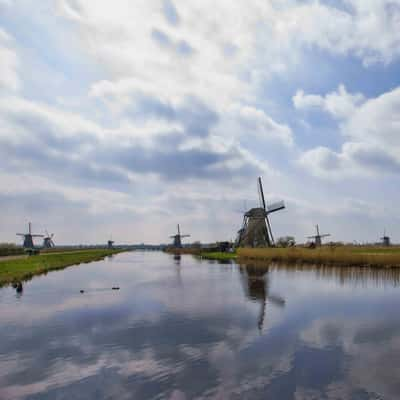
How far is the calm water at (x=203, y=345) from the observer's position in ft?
25.1

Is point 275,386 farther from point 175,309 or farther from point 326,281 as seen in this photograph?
point 326,281

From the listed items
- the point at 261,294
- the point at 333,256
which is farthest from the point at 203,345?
the point at 333,256

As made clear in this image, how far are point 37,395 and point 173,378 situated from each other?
2.97 metres

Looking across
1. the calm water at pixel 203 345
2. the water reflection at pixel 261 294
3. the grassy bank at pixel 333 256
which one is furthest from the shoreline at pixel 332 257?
the calm water at pixel 203 345

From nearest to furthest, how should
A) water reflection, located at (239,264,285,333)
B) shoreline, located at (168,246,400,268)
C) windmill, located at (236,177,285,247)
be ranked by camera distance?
water reflection, located at (239,264,285,333), shoreline, located at (168,246,400,268), windmill, located at (236,177,285,247)

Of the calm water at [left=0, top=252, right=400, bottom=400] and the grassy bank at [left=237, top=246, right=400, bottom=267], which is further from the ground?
the grassy bank at [left=237, top=246, right=400, bottom=267]

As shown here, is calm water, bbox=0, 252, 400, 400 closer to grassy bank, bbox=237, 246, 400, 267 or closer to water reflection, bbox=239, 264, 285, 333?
water reflection, bbox=239, 264, 285, 333

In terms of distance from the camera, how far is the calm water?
25.1 feet

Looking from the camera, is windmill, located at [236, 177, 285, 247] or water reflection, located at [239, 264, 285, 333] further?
windmill, located at [236, 177, 285, 247]

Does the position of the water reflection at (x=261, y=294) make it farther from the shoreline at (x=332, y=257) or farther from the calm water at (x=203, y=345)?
the shoreline at (x=332, y=257)

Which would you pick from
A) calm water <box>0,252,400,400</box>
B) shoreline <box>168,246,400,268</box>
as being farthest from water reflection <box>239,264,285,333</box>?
shoreline <box>168,246,400,268</box>

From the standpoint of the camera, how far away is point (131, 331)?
12.5 metres

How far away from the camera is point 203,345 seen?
1063cm

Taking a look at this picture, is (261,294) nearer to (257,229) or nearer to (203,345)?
(203,345)
